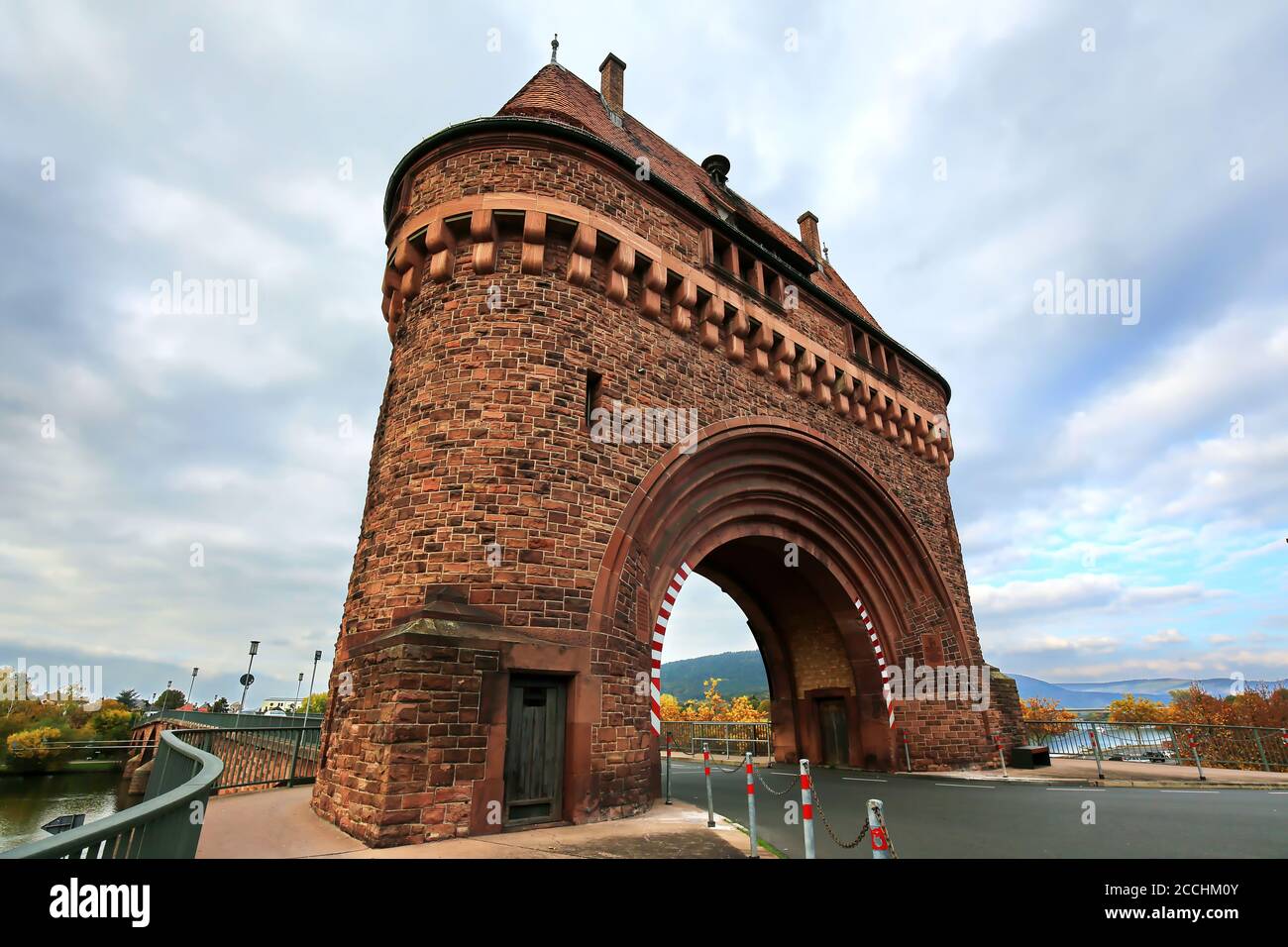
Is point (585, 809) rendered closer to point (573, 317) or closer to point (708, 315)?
point (573, 317)

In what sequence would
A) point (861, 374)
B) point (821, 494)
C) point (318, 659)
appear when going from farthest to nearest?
point (318, 659) → point (861, 374) → point (821, 494)

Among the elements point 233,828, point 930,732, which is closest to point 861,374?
point 930,732

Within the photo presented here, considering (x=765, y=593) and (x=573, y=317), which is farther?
(x=765, y=593)

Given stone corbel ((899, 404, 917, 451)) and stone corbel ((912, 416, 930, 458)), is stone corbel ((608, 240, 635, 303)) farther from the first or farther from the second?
stone corbel ((912, 416, 930, 458))

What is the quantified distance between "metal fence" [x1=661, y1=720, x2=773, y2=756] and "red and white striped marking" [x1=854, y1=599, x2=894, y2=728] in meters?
5.67

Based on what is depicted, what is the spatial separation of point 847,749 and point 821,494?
22.9ft

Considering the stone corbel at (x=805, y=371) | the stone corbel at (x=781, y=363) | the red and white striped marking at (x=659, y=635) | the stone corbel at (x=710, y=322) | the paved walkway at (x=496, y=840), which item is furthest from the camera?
the stone corbel at (x=805, y=371)

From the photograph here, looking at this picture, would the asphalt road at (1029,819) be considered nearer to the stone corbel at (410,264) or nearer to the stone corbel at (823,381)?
the stone corbel at (823,381)

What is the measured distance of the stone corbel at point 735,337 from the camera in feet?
40.4

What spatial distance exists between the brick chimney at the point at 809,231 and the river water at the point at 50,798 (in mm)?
33534

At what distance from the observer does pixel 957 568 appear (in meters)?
16.6

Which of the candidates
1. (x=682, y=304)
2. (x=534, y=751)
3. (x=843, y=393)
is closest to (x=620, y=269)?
(x=682, y=304)

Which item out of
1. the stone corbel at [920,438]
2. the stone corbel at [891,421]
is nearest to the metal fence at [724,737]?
the stone corbel at [920,438]
